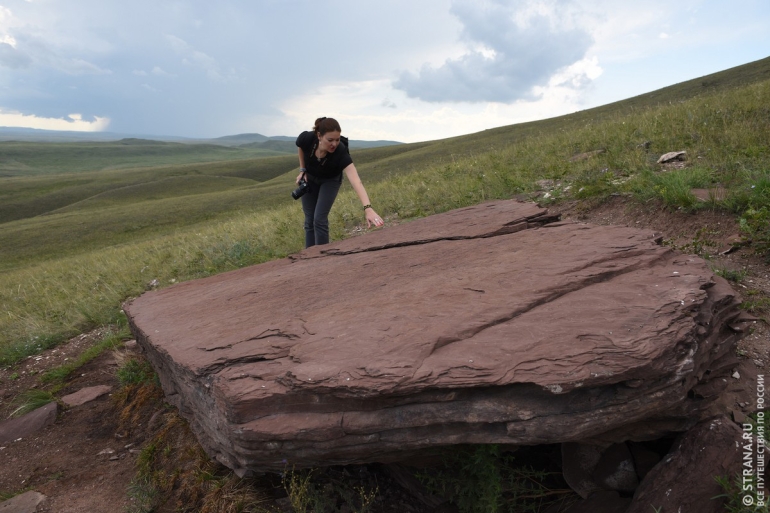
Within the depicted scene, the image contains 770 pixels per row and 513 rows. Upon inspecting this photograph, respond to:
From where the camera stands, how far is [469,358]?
347 centimetres

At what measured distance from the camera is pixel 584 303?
12.9ft

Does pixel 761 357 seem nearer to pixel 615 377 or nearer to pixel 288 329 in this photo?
pixel 615 377

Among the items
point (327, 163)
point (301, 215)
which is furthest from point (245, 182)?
point (327, 163)

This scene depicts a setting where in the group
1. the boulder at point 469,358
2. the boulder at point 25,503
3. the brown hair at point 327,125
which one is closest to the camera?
the boulder at point 469,358

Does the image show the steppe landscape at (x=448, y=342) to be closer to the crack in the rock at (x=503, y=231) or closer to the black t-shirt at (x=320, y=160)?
the crack in the rock at (x=503, y=231)

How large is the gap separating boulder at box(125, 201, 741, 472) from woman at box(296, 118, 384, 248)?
2.69 meters

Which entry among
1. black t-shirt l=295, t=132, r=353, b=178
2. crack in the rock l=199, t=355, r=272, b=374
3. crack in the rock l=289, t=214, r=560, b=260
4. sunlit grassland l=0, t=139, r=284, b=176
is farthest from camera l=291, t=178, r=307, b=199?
sunlit grassland l=0, t=139, r=284, b=176

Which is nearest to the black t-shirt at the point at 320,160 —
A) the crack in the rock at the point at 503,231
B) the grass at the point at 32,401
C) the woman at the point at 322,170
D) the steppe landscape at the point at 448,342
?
the woman at the point at 322,170

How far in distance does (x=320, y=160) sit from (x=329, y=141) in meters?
0.58

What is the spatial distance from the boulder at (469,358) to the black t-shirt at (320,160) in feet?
9.87

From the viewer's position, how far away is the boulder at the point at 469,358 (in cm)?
334

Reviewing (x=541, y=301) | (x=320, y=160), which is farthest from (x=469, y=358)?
(x=320, y=160)

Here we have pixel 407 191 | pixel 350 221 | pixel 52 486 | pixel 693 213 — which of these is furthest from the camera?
pixel 407 191

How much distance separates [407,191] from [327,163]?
5894mm
